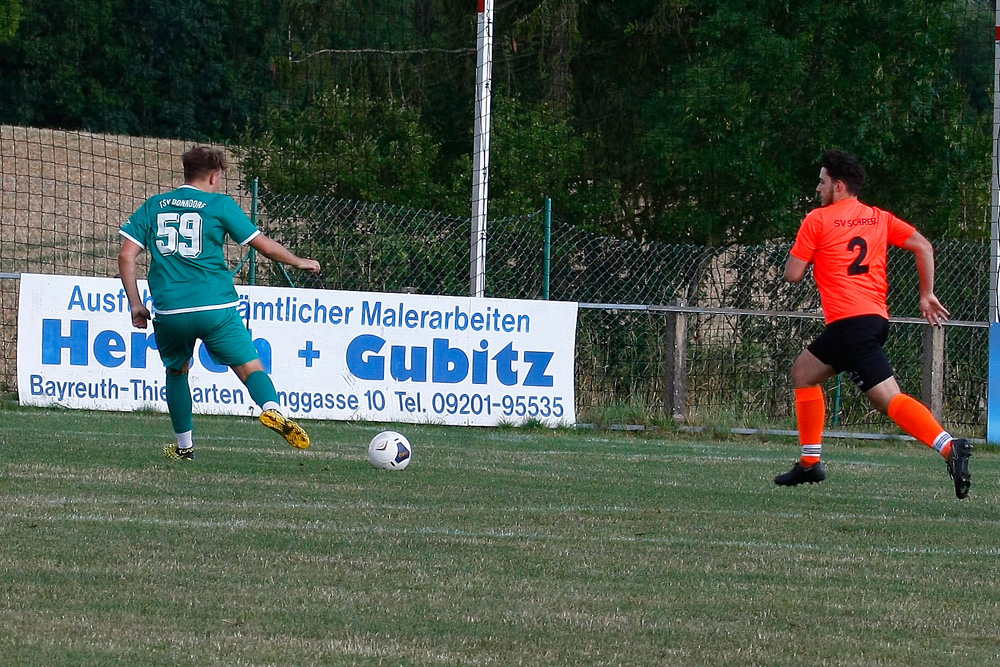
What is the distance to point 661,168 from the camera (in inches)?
888

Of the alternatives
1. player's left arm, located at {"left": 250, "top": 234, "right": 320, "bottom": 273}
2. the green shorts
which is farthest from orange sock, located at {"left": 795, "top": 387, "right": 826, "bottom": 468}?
the green shorts

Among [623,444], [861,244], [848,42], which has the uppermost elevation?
[848,42]

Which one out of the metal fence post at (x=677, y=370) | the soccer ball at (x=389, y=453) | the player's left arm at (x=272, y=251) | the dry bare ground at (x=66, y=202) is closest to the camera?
the player's left arm at (x=272, y=251)

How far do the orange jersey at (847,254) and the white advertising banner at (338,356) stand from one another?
5.76 m

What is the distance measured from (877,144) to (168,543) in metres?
17.2

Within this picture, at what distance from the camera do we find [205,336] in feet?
29.2

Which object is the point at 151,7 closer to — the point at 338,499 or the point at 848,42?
the point at 848,42

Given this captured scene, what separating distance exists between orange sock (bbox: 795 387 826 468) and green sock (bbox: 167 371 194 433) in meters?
3.68

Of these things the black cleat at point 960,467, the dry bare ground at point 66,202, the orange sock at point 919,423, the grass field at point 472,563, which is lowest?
the grass field at point 472,563

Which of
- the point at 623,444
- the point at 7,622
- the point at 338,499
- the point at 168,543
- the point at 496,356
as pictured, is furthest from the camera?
the point at 496,356

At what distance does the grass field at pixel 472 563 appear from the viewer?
440cm

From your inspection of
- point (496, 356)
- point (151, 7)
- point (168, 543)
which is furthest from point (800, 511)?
point (151, 7)

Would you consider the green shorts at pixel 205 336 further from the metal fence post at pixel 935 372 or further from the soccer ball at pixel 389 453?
the metal fence post at pixel 935 372

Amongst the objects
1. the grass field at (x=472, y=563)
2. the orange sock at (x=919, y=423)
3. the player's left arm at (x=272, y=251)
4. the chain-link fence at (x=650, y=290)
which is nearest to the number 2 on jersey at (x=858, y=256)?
the orange sock at (x=919, y=423)
